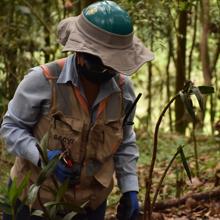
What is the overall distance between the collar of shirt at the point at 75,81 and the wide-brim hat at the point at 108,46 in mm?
161

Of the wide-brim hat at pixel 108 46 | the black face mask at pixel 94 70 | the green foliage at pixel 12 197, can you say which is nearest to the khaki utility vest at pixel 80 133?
the black face mask at pixel 94 70

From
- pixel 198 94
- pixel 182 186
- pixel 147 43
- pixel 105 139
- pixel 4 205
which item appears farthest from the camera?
pixel 147 43

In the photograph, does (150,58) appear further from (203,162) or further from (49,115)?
(203,162)

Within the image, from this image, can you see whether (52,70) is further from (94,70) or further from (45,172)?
(45,172)

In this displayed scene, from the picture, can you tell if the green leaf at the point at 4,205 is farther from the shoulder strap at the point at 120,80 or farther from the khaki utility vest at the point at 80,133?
the shoulder strap at the point at 120,80

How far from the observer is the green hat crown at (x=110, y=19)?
271cm

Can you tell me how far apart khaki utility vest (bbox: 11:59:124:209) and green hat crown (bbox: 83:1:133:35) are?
1.12ft

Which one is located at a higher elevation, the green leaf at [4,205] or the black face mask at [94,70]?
the black face mask at [94,70]

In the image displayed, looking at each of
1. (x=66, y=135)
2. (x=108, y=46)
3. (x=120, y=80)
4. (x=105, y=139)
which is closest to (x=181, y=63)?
(x=120, y=80)

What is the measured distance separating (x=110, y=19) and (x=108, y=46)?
14cm

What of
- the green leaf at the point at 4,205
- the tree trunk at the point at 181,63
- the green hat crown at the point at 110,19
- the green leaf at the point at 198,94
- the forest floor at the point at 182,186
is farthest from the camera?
the tree trunk at the point at 181,63

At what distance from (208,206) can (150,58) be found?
2353 millimetres

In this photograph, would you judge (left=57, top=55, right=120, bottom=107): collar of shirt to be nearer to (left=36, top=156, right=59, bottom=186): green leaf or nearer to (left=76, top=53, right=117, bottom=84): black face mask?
(left=76, top=53, right=117, bottom=84): black face mask

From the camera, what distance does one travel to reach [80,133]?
288cm
